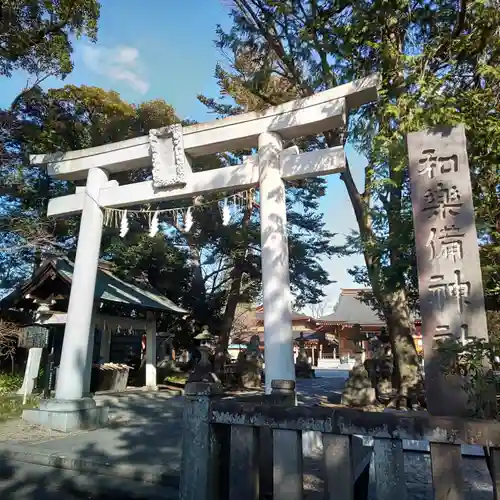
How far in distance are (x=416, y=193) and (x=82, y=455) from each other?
5.11 meters

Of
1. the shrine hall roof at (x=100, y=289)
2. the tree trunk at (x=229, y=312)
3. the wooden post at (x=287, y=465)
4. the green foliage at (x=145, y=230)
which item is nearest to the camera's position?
the wooden post at (x=287, y=465)

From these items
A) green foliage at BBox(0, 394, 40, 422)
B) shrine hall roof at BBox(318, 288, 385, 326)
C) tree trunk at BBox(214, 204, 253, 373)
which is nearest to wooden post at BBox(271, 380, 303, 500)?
green foliage at BBox(0, 394, 40, 422)

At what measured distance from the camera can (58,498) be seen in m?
4.03

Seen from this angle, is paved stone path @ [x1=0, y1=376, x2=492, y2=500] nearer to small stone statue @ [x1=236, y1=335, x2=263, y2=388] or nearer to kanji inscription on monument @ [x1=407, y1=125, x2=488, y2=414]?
kanji inscription on monument @ [x1=407, y1=125, x2=488, y2=414]

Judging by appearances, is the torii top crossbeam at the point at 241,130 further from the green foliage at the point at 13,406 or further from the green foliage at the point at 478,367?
the green foliage at the point at 13,406

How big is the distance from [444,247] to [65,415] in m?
6.47

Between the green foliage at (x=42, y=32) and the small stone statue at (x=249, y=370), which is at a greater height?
the green foliage at (x=42, y=32)

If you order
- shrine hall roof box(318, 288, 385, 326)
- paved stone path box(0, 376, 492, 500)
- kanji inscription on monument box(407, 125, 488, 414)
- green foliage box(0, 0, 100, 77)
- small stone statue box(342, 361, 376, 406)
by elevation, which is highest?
green foliage box(0, 0, 100, 77)

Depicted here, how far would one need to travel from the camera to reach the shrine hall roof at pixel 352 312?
92.3 ft

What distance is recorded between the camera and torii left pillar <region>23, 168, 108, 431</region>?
6.97m

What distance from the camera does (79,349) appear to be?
24.2 feet

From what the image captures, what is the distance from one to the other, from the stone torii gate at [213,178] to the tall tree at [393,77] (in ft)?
2.72

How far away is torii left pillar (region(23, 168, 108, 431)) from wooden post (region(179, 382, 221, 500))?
16.7 feet

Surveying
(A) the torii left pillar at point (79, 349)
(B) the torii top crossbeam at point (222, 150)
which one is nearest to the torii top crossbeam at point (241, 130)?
(B) the torii top crossbeam at point (222, 150)
